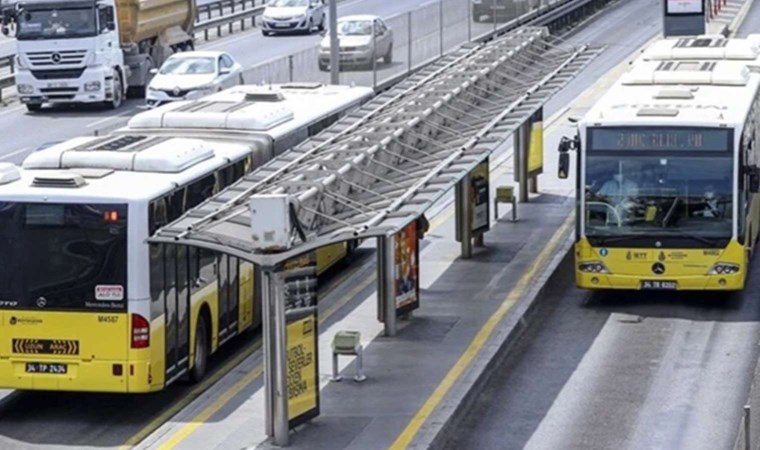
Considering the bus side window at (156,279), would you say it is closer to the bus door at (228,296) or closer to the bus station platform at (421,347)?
the bus station platform at (421,347)

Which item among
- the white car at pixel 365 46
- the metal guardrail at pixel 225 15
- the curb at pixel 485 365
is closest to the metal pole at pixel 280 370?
the curb at pixel 485 365

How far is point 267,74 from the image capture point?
44.2 meters

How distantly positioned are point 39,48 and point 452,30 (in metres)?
12.0

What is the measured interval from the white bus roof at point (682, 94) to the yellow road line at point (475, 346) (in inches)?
97.8

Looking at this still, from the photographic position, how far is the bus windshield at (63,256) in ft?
68.0

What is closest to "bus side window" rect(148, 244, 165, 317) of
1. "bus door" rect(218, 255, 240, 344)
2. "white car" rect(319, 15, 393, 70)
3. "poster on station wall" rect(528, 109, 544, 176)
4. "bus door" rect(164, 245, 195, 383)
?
"bus door" rect(164, 245, 195, 383)

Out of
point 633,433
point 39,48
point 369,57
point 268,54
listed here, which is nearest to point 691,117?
point 633,433

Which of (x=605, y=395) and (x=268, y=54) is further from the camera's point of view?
(x=268, y=54)

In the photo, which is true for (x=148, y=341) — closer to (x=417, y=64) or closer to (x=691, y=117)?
(x=691, y=117)

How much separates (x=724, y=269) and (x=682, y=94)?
300 cm

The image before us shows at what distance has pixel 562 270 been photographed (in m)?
28.9

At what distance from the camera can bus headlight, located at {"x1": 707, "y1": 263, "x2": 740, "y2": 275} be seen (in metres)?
26.1

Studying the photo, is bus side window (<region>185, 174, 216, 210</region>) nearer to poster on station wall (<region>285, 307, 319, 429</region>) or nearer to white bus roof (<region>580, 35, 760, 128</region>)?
poster on station wall (<region>285, 307, 319, 429</region>)

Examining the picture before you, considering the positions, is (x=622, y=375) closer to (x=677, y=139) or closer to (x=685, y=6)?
(x=677, y=139)
